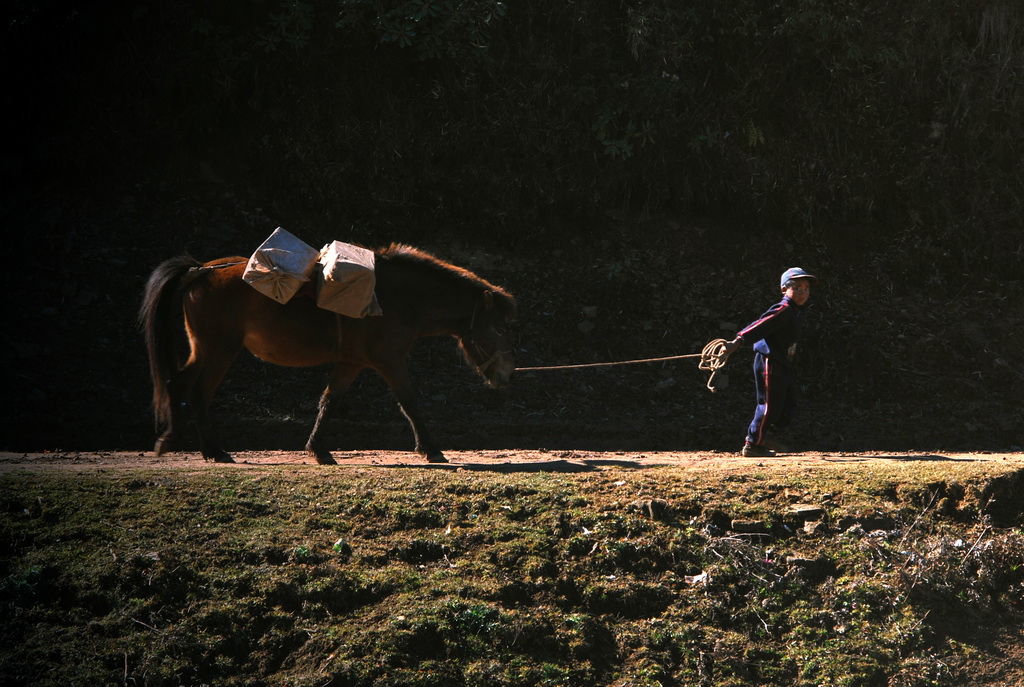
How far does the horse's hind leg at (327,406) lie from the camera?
27.9 ft

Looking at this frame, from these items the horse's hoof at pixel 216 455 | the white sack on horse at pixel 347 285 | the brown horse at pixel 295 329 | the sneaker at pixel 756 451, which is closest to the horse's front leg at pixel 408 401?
the brown horse at pixel 295 329

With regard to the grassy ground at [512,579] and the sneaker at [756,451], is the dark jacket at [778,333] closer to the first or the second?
the sneaker at [756,451]

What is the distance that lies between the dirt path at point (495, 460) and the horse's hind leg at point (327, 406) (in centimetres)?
14

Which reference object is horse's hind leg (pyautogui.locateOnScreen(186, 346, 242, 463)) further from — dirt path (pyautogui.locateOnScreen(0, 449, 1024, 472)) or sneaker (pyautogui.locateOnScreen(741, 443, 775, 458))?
sneaker (pyautogui.locateOnScreen(741, 443, 775, 458))

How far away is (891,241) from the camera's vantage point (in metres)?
13.8

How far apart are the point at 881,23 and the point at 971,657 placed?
11410 millimetres

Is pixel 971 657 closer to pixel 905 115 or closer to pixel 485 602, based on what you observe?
pixel 485 602

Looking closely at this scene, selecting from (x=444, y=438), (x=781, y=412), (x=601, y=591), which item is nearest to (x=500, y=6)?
(x=444, y=438)

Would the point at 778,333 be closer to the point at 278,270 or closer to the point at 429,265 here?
the point at 429,265

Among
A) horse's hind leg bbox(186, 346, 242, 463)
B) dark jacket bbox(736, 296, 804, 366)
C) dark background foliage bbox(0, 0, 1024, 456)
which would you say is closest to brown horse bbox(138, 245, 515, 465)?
horse's hind leg bbox(186, 346, 242, 463)

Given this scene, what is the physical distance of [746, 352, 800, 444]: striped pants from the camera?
27.7 ft

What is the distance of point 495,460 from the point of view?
8703mm

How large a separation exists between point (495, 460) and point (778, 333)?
106 inches

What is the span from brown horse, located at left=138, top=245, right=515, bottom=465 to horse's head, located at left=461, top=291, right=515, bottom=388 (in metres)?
0.01
